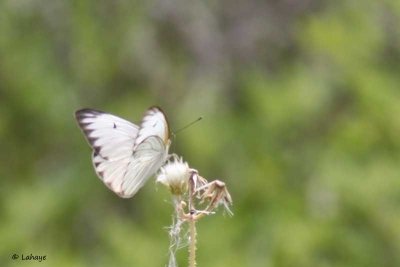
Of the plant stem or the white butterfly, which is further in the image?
the white butterfly

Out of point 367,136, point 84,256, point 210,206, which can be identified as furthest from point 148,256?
point 210,206

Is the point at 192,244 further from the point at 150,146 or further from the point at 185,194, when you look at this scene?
the point at 150,146

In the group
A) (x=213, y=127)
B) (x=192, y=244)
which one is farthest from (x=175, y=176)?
(x=213, y=127)

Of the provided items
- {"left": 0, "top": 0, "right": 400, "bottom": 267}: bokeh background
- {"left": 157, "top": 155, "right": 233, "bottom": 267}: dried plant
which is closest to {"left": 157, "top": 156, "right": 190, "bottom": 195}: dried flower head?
{"left": 157, "top": 155, "right": 233, "bottom": 267}: dried plant

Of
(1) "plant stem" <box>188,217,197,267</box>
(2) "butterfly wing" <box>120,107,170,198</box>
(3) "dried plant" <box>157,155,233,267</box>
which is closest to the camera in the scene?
(1) "plant stem" <box>188,217,197,267</box>

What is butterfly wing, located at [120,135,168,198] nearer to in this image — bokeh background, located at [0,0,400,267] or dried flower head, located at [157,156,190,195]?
dried flower head, located at [157,156,190,195]

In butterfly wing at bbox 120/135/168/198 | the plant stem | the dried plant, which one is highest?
butterfly wing at bbox 120/135/168/198
